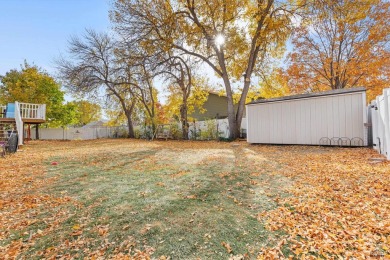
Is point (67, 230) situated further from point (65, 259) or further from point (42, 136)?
point (42, 136)

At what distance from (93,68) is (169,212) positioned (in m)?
17.0

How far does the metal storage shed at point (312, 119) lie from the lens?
293 inches

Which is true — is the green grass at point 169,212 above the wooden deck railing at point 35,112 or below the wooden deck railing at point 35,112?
below

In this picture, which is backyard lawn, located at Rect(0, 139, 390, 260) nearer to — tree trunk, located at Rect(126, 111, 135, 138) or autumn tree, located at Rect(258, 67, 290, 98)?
autumn tree, located at Rect(258, 67, 290, 98)

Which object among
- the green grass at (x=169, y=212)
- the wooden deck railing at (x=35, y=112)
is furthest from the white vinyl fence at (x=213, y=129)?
the wooden deck railing at (x=35, y=112)

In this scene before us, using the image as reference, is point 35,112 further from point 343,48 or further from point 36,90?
point 343,48

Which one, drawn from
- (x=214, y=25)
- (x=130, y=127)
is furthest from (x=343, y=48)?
(x=130, y=127)

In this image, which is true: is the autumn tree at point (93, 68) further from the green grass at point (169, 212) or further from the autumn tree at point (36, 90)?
the green grass at point (169, 212)

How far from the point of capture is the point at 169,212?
2557 millimetres

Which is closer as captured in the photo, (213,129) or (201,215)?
(201,215)

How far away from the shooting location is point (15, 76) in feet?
67.4

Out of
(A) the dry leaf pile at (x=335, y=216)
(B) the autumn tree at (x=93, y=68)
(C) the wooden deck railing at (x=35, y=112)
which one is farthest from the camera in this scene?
(B) the autumn tree at (x=93, y=68)

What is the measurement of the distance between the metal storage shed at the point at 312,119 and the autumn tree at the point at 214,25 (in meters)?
2.29

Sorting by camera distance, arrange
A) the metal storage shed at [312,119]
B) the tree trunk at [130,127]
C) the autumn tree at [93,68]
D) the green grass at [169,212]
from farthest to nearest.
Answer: the tree trunk at [130,127] → the autumn tree at [93,68] → the metal storage shed at [312,119] → the green grass at [169,212]
